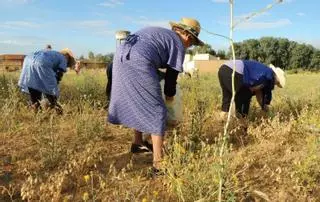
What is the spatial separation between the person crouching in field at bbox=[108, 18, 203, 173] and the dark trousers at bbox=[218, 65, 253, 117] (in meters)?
1.70

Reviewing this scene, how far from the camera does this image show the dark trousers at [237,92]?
5523 millimetres

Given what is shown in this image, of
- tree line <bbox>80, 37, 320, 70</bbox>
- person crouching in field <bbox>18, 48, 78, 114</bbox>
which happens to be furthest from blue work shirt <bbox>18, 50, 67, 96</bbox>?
tree line <bbox>80, 37, 320, 70</bbox>

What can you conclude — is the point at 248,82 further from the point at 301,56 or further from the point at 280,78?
the point at 301,56

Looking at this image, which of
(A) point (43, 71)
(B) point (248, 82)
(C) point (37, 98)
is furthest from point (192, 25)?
(C) point (37, 98)

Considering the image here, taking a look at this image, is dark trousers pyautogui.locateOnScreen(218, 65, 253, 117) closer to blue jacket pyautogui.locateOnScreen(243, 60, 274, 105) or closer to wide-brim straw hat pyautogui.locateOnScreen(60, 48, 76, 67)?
blue jacket pyautogui.locateOnScreen(243, 60, 274, 105)

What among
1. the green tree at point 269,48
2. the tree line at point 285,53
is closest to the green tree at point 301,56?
the tree line at point 285,53

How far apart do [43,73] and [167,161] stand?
3.30 meters

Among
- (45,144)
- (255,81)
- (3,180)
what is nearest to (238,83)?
(255,81)

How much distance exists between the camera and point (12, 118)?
210 inches

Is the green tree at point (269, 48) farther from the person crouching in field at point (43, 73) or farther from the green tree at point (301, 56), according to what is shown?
the person crouching in field at point (43, 73)

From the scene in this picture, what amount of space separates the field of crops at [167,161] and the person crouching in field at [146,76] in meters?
0.23

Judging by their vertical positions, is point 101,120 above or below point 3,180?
above

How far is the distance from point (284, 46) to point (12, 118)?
7501cm

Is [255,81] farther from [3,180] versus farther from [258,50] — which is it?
[258,50]
